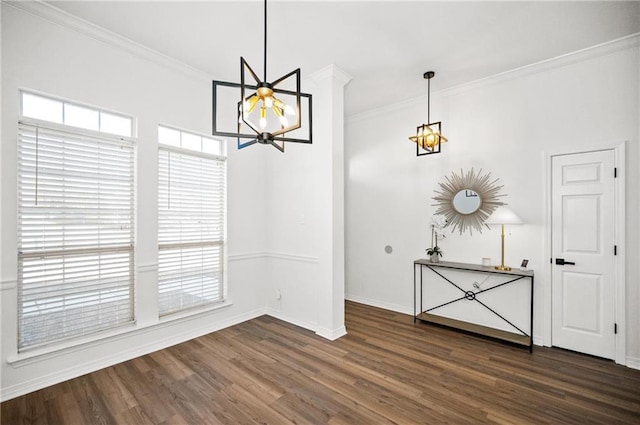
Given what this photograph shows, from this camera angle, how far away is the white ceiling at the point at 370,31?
94.7 inches

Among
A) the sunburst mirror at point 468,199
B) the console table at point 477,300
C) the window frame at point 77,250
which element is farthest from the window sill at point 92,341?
the sunburst mirror at point 468,199

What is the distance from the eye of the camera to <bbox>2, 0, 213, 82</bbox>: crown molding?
2354 millimetres

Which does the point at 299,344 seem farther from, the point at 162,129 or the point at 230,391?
the point at 162,129

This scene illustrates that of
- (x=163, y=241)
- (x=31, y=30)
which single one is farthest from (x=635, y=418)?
(x=31, y=30)

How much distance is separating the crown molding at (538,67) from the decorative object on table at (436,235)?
5.63 ft

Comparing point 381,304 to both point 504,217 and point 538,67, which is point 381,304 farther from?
point 538,67

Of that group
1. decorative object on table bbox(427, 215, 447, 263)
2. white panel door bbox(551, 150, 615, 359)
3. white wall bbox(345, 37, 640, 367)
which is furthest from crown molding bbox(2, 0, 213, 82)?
white panel door bbox(551, 150, 615, 359)

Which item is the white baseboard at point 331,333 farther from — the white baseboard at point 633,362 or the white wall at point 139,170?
the white baseboard at point 633,362

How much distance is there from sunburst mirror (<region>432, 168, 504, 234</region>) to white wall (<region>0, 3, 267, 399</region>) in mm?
2606

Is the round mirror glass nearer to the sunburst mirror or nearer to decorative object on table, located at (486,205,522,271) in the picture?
the sunburst mirror

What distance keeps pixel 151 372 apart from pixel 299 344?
1.45m

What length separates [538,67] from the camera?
3.23 m

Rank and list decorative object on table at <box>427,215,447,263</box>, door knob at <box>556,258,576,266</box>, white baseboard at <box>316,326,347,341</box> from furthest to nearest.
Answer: decorative object on table at <box>427,215,447,263</box>
white baseboard at <box>316,326,347,341</box>
door knob at <box>556,258,576,266</box>

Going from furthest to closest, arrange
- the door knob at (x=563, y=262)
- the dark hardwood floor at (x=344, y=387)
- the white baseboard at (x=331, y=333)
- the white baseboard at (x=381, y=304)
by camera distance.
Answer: the white baseboard at (x=381, y=304) < the white baseboard at (x=331, y=333) < the door knob at (x=563, y=262) < the dark hardwood floor at (x=344, y=387)
